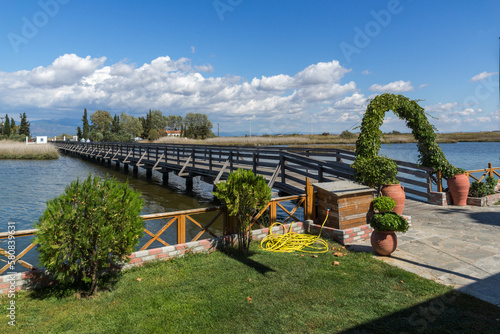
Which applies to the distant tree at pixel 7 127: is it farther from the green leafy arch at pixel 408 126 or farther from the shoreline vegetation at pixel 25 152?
the green leafy arch at pixel 408 126

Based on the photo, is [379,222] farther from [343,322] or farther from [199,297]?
[199,297]

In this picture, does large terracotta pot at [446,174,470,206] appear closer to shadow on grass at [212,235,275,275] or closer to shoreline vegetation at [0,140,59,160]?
shadow on grass at [212,235,275,275]

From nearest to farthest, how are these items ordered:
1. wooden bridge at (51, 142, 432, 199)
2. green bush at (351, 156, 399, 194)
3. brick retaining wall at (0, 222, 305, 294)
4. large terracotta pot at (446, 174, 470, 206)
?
brick retaining wall at (0, 222, 305, 294)
green bush at (351, 156, 399, 194)
large terracotta pot at (446, 174, 470, 206)
wooden bridge at (51, 142, 432, 199)

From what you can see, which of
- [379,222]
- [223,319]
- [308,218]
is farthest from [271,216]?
[223,319]

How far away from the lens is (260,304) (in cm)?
438

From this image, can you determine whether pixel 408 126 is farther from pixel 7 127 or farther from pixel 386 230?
pixel 7 127

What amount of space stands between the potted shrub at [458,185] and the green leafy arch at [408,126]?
1.5 inches

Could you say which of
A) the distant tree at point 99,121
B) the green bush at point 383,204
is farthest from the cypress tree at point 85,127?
the green bush at point 383,204

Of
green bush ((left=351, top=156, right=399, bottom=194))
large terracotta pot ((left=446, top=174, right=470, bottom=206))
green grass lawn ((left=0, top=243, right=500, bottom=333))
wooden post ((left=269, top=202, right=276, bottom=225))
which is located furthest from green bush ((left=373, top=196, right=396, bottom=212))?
large terracotta pot ((left=446, top=174, right=470, bottom=206))

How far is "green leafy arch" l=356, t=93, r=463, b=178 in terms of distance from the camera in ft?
34.0

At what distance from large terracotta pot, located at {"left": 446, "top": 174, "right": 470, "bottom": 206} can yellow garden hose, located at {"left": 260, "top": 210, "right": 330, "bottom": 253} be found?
653 centimetres

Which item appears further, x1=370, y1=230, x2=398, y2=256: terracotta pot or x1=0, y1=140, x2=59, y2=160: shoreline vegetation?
x1=0, y1=140, x2=59, y2=160: shoreline vegetation

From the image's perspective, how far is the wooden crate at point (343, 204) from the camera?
7.29 m

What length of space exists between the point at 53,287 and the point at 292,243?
186 inches
